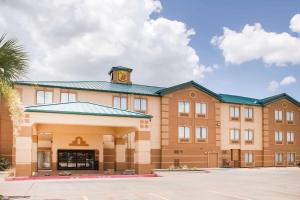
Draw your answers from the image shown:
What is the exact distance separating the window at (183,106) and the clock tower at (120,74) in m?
7.45

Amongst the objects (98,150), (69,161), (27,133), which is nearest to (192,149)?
(98,150)

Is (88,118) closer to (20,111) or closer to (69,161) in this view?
(69,161)

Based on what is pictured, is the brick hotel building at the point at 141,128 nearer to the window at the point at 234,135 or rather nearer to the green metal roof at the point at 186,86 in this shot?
the green metal roof at the point at 186,86

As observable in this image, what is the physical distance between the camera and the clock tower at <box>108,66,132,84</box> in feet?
165

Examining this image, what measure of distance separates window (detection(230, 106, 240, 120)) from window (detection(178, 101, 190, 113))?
7.83 m

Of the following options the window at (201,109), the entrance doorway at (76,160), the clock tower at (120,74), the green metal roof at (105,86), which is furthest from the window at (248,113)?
the entrance doorway at (76,160)

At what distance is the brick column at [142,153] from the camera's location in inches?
1390

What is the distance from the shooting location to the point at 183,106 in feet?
165

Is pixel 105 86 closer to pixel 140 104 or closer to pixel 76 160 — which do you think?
pixel 140 104

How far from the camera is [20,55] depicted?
15656 millimetres

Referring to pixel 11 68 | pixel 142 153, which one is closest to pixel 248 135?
pixel 142 153

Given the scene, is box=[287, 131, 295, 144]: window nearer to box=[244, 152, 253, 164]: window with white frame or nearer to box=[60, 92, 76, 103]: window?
box=[244, 152, 253, 164]: window with white frame

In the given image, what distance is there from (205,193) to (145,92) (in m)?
27.8

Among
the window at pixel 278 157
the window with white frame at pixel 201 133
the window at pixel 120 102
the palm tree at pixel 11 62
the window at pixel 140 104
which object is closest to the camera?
the palm tree at pixel 11 62
